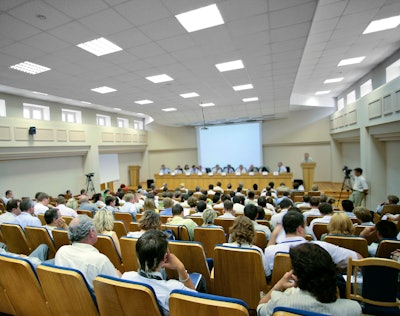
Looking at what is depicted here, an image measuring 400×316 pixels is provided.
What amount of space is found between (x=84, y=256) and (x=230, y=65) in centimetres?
481

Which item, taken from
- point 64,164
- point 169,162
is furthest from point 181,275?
point 169,162

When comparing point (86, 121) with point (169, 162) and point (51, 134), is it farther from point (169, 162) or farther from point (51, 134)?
point (169, 162)

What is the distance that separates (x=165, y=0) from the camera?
9.11 ft

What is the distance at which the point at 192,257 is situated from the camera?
208cm

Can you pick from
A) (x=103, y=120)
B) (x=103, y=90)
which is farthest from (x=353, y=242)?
(x=103, y=120)

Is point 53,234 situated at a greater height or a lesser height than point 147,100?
lesser

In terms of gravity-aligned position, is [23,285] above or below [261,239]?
above

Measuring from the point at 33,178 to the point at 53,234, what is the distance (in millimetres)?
Result: 7584

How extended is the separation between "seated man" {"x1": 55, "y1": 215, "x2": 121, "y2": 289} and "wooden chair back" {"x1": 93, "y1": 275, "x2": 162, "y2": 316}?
1.02 ft

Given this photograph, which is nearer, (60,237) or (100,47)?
(60,237)

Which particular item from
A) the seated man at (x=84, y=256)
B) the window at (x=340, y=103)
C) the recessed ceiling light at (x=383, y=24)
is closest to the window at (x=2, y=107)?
Result: the seated man at (x=84, y=256)

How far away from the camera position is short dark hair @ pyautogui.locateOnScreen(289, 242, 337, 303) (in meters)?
1.14

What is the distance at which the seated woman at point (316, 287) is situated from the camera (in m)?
1.12

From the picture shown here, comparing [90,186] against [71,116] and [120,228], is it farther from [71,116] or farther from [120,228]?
[120,228]
